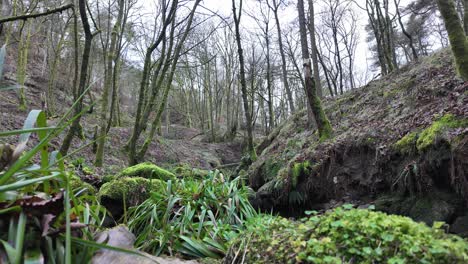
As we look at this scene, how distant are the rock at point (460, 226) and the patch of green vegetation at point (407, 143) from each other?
96 cm

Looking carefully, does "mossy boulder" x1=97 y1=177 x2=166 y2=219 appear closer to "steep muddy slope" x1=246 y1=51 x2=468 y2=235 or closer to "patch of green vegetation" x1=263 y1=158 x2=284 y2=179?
"steep muddy slope" x1=246 y1=51 x2=468 y2=235

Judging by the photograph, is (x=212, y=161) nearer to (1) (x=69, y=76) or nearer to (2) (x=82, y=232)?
(1) (x=69, y=76)

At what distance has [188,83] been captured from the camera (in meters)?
25.5

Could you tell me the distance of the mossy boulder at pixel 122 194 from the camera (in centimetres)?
354

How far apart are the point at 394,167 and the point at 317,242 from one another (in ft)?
11.1

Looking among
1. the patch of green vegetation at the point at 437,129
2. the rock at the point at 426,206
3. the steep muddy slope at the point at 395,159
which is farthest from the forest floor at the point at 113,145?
the patch of green vegetation at the point at 437,129

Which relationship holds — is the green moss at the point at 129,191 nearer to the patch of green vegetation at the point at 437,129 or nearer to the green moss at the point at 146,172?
the green moss at the point at 146,172

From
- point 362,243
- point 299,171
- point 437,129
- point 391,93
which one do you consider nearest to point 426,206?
point 437,129

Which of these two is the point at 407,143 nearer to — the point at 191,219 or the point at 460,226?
the point at 460,226

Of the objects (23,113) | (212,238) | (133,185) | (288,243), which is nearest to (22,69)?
(23,113)

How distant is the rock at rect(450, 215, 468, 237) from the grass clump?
2.10 meters

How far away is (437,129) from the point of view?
11.8 ft

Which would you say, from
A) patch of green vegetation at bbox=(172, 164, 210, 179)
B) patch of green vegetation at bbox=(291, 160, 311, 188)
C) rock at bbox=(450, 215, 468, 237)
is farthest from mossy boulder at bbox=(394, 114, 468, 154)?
patch of green vegetation at bbox=(172, 164, 210, 179)

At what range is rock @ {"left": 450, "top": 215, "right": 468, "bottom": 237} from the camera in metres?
3.10
